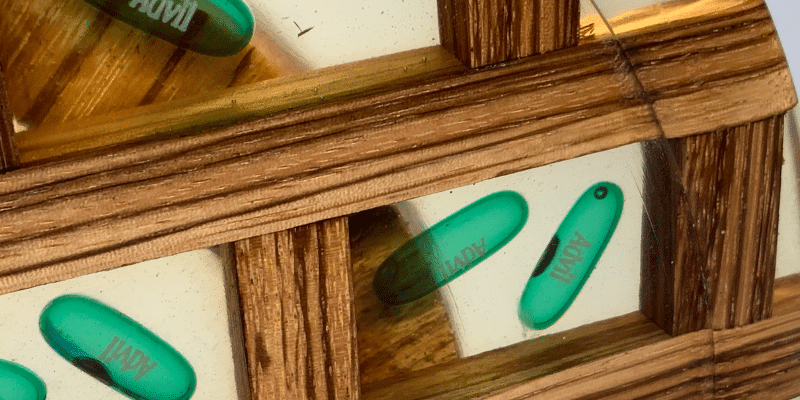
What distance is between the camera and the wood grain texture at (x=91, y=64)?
52cm

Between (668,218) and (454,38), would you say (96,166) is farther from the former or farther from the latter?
(668,218)

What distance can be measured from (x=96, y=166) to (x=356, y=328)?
0.81 ft

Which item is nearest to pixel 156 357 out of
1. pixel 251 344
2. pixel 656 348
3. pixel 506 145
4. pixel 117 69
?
pixel 251 344

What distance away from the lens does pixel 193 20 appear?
0.52 m

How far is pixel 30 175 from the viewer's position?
501 millimetres

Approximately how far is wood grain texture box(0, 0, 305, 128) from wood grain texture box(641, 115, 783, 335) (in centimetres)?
37

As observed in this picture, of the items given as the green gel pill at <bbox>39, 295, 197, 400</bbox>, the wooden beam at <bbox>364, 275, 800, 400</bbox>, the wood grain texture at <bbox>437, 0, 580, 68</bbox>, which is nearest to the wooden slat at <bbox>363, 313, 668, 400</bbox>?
the wooden beam at <bbox>364, 275, 800, 400</bbox>

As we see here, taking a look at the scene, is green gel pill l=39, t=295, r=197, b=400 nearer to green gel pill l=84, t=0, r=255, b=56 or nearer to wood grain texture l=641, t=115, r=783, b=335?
green gel pill l=84, t=0, r=255, b=56

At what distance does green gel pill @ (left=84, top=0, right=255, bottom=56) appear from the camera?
0.52 meters

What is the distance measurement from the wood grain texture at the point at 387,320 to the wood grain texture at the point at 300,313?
4 centimetres

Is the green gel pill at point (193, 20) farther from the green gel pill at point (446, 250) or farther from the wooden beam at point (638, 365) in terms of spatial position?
the wooden beam at point (638, 365)

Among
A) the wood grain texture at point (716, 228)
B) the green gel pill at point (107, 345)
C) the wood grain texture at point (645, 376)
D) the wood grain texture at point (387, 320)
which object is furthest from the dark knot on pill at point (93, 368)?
the wood grain texture at point (716, 228)

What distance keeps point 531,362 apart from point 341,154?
11.4 inches

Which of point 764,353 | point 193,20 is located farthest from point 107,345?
point 764,353
